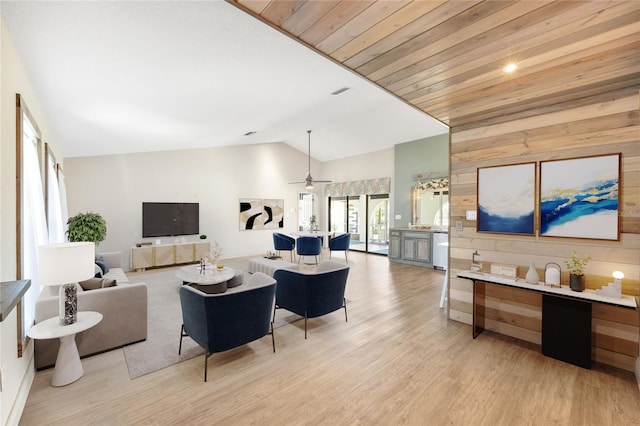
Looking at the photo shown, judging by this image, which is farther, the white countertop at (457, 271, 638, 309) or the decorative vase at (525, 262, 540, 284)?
the decorative vase at (525, 262, 540, 284)

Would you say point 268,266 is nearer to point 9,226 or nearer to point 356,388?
point 356,388

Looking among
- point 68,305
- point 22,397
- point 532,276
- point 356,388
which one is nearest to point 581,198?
point 532,276

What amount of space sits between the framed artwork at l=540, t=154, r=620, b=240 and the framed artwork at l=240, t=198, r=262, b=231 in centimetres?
748

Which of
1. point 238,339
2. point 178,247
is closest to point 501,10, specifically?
point 238,339

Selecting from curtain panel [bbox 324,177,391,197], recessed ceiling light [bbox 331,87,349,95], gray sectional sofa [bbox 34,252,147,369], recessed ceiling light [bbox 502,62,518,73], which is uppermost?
recessed ceiling light [bbox 331,87,349,95]

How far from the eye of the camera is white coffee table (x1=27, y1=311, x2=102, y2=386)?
231 centimetres

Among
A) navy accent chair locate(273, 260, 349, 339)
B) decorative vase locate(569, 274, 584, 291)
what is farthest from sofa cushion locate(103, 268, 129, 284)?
decorative vase locate(569, 274, 584, 291)

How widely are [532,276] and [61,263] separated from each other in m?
4.28

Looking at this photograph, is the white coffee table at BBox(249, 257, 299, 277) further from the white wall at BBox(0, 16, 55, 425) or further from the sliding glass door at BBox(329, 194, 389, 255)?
the sliding glass door at BBox(329, 194, 389, 255)

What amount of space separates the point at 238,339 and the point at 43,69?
117 inches

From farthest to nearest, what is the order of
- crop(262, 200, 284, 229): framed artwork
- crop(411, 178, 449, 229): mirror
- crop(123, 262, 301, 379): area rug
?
crop(262, 200, 284, 229): framed artwork
crop(411, 178, 449, 229): mirror
crop(123, 262, 301, 379): area rug

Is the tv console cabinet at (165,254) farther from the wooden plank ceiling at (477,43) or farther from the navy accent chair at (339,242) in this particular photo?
the wooden plank ceiling at (477,43)

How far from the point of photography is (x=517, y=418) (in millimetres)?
2002

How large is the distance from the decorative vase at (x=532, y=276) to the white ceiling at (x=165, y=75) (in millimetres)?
3173
